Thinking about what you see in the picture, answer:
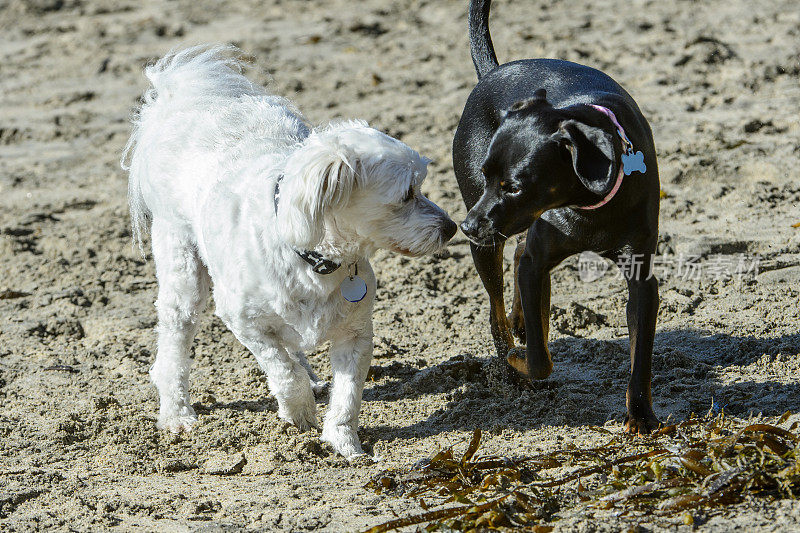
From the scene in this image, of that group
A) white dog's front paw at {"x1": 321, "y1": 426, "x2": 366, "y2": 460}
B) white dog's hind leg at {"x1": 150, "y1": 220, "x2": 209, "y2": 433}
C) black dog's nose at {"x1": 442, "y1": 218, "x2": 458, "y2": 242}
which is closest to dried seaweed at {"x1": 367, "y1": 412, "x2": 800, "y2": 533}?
white dog's front paw at {"x1": 321, "y1": 426, "x2": 366, "y2": 460}

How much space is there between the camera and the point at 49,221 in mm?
7156

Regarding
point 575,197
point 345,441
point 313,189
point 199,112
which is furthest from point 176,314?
point 575,197

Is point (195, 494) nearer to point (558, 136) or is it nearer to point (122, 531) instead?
point (122, 531)

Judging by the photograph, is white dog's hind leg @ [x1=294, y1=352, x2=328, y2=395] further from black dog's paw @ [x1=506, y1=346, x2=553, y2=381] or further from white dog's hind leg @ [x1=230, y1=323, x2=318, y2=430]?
black dog's paw @ [x1=506, y1=346, x2=553, y2=381]

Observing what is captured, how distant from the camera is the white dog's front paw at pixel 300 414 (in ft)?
14.1

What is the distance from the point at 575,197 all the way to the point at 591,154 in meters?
0.22

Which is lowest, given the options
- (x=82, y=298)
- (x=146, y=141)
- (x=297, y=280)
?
(x=82, y=298)

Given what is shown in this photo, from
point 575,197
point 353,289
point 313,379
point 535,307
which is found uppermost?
point 575,197

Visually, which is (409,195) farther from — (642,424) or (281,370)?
(642,424)

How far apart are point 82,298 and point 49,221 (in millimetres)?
1409

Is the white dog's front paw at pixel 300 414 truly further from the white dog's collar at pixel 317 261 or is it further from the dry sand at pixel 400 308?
the white dog's collar at pixel 317 261

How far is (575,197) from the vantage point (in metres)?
3.91

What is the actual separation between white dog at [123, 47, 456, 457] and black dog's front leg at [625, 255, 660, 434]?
845 millimetres

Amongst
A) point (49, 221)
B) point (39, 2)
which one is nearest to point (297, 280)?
point (49, 221)
